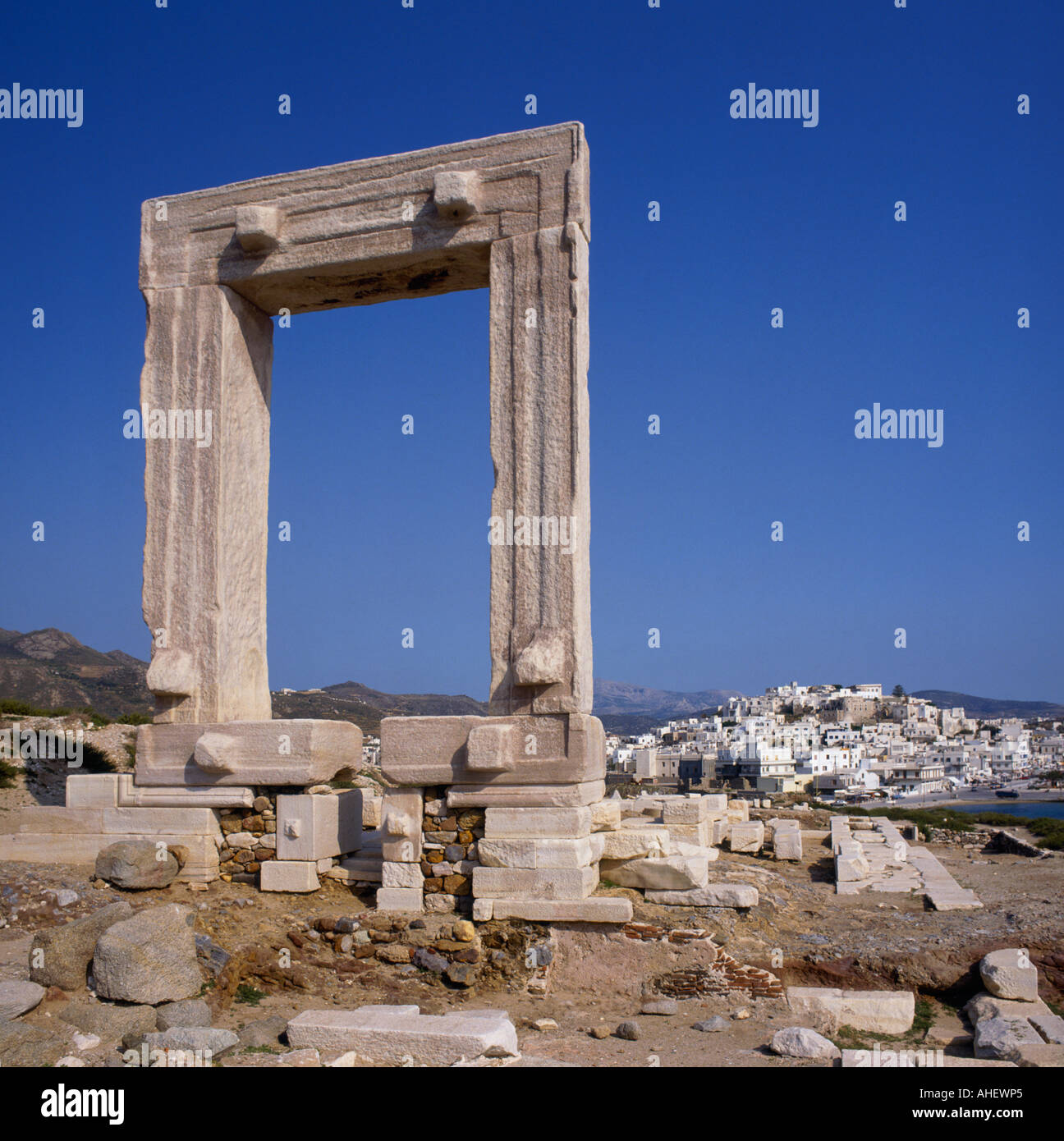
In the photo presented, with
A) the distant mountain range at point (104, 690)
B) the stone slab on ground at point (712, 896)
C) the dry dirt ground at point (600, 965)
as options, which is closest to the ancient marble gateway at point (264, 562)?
the dry dirt ground at point (600, 965)

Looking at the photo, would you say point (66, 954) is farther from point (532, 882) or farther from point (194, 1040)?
point (532, 882)

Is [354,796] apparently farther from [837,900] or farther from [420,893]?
[837,900]

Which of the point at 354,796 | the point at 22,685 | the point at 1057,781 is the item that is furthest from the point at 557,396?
the point at 1057,781

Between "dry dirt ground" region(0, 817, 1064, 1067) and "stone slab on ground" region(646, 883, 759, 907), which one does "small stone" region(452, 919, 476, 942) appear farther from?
"stone slab on ground" region(646, 883, 759, 907)

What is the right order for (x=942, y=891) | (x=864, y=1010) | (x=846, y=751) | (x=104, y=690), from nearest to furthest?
(x=864, y=1010), (x=942, y=891), (x=104, y=690), (x=846, y=751)

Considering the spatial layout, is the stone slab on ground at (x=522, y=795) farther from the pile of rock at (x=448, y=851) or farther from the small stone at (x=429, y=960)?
the small stone at (x=429, y=960)

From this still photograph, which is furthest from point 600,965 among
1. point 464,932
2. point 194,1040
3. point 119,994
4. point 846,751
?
point 846,751
